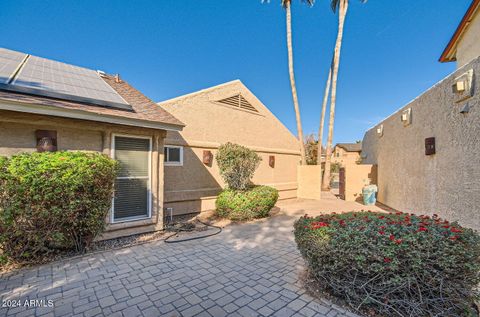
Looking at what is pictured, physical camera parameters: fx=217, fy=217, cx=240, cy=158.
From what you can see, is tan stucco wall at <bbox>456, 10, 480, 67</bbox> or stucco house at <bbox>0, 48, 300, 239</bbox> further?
tan stucco wall at <bbox>456, 10, 480, 67</bbox>

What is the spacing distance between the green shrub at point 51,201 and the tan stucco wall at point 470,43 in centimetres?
1416

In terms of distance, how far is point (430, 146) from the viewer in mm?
6934

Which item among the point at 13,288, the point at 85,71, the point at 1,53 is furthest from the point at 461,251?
the point at 1,53

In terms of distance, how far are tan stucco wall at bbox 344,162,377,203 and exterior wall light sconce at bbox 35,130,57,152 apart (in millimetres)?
14211

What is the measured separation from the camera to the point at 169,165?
328 inches

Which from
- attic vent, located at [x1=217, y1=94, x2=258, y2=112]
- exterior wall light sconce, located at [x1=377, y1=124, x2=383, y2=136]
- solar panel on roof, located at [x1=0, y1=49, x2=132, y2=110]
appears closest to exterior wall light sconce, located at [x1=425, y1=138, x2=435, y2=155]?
exterior wall light sconce, located at [x1=377, y1=124, x2=383, y2=136]

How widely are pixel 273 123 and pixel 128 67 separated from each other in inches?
334

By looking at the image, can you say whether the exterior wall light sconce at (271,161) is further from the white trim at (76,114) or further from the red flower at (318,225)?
the red flower at (318,225)

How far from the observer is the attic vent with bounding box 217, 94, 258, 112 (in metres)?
10.8

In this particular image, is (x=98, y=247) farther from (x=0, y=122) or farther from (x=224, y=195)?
(x=224, y=195)

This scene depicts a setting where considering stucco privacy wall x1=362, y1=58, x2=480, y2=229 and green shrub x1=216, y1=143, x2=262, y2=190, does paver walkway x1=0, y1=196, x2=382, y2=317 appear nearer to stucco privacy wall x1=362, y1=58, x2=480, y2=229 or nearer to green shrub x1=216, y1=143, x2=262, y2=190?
green shrub x1=216, y1=143, x2=262, y2=190

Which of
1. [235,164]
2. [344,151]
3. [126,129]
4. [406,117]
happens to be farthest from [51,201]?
[344,151]

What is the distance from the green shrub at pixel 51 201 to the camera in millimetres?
3934

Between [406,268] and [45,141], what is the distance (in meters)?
6.92
